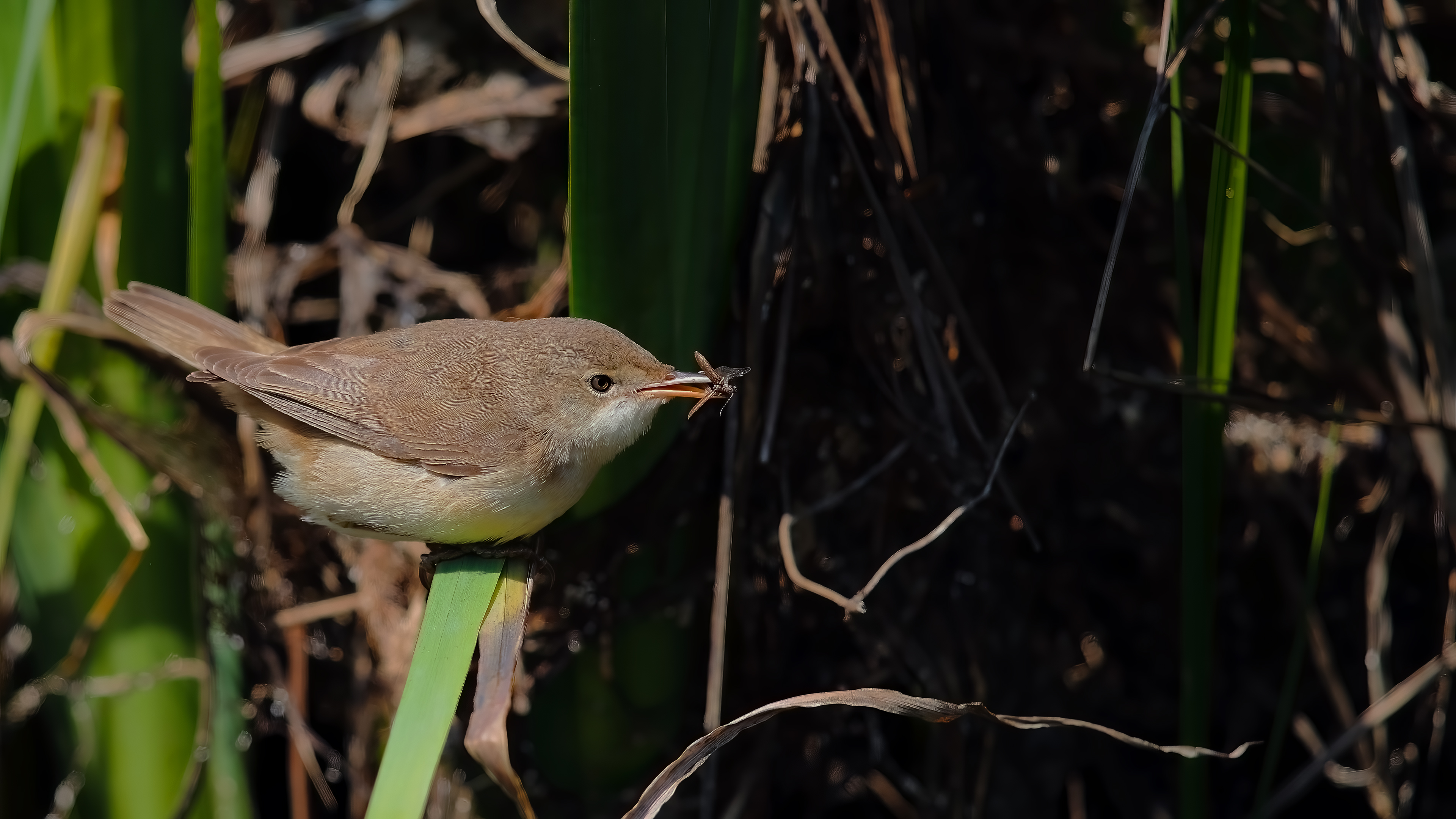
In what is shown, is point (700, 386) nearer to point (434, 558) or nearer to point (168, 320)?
point (434, 558)

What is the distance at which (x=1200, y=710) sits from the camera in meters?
2.17

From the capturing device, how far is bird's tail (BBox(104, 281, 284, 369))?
2262 mm

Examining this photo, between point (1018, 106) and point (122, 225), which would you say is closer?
point (122, 225)

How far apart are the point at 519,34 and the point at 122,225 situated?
1051mm

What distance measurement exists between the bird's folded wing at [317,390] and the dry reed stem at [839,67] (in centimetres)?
113

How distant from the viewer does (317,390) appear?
2.27 meters

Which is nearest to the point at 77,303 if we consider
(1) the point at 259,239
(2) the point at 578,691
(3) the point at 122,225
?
(3) the point at 122,225

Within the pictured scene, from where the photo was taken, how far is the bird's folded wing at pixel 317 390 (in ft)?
7.36

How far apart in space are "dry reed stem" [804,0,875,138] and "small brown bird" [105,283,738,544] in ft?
2.16

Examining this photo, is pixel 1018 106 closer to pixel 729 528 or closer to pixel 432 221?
pixel 729 528

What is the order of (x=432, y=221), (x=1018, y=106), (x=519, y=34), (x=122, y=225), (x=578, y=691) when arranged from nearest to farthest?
1. (x=578, y=691)
2. (x=122, y=225)
3. (x=1018, y=106)
4. (x=519, y=34)
5. (x=432, y=221)

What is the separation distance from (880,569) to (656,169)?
93 centimetres

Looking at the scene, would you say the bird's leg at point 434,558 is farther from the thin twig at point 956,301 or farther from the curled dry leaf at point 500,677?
the thin twig at point 956,301

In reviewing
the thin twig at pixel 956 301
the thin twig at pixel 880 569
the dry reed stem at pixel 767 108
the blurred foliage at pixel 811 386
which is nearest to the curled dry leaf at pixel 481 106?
the blurred foliage at pixel 811 386
